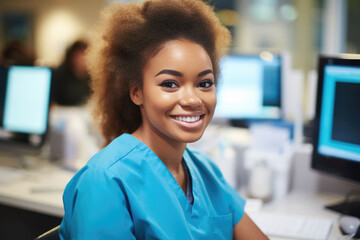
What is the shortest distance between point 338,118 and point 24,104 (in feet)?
4.82

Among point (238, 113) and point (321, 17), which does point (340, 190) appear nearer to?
point (238, 113)

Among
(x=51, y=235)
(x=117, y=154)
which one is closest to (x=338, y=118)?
(x=117, y=154)

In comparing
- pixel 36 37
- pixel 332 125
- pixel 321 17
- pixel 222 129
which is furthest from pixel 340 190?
pixel 36 37

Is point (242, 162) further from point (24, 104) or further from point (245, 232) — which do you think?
point (24, 104)

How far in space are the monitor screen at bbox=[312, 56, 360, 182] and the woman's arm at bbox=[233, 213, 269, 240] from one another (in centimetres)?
45

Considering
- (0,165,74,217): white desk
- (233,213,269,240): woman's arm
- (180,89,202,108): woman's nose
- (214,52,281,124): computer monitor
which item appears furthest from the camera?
(214,52,281,124): computer monitor

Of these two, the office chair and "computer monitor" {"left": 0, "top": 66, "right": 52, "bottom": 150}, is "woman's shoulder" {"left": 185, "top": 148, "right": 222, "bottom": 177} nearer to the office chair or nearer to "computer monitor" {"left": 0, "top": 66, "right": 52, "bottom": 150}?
the office chair

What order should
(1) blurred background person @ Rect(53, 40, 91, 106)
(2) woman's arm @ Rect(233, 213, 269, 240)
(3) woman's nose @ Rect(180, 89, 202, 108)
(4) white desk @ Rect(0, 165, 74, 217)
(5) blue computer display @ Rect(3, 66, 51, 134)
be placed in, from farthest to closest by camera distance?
(1) blurred background person @ Rect(53, 40, 91, 106) < (5) blue computer display @ Rect(3, 66, 51, 134) < (4) white desk @ Rect(0, 165, 74, 217) < (2) woman's arm @ Rect(233, 213, 269, 240) < (3) woman's nose @ Rect(180, 89, 202, 108)

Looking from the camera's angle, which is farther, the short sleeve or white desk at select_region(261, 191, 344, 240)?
white desk at select_region(261, 191, 344, 240)

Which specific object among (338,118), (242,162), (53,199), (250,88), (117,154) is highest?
(250,88)

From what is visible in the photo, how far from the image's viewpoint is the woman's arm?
109cm

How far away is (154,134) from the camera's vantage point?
992 millimetres

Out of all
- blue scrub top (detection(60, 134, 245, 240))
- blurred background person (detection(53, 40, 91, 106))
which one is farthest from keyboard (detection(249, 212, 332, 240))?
blurred background person (detection(53, 40, 91, 106))

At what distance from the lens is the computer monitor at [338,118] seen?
4.31 ft
